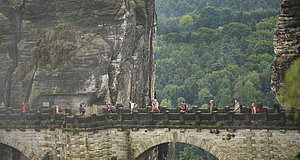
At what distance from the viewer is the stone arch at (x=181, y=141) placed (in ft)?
112

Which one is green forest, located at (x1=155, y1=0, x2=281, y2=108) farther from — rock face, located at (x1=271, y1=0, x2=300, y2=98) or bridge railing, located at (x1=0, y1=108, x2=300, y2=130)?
bridge railing, located at (x1=0, y1=108, x2=300, y2=130)

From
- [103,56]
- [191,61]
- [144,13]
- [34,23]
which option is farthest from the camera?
[191,61]

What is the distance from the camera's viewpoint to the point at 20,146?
1503 inches

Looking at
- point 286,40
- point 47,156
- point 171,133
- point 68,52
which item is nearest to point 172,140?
point 171,133

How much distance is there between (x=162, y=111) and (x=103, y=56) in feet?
32.7

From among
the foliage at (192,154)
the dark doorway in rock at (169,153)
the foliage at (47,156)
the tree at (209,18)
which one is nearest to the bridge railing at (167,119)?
the foliage at (47,156)

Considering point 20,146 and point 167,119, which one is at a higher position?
point 167,119

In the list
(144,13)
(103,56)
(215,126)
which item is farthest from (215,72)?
(215,126)

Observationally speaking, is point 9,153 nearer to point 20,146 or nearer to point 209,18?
point 20,146

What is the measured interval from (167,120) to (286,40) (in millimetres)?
12179

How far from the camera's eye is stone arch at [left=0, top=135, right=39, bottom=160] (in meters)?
38.0

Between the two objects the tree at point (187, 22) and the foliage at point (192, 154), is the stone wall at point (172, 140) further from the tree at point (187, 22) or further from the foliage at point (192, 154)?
the tree at point (187, 22)

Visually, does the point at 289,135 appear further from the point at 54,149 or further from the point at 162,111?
the point at 54,149

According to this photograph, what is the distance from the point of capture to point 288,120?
106 ft
